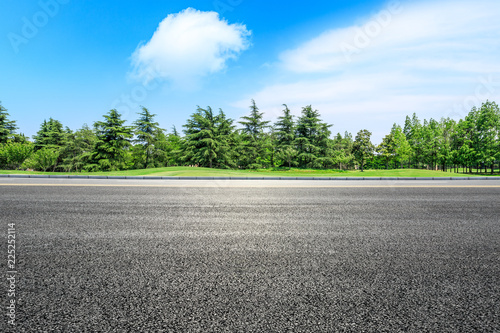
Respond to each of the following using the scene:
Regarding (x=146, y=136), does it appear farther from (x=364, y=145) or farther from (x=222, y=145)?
(x=364, y=145)

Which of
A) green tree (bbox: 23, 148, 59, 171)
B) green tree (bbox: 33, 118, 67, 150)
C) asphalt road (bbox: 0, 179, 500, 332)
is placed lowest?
asphalt road (bbox: 0, 179, 500, 332)

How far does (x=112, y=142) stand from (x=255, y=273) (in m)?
42.9

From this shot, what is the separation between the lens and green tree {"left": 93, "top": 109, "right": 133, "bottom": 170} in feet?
127

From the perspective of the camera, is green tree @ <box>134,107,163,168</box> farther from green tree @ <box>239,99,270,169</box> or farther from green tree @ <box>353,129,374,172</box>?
green tree @ <box>353,129,374,172</box>

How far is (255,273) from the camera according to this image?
2586 millimetres

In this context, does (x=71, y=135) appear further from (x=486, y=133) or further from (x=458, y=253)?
(x=486, y=133)

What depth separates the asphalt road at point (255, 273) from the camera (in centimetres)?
185

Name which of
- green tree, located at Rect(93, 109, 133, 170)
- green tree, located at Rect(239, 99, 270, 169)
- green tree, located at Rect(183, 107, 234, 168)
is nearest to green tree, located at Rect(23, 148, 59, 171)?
green tree, located at Rect(93, 109, 133, 170)

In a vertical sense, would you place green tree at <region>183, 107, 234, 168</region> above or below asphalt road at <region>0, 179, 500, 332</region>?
above

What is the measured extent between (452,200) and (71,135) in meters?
57.2

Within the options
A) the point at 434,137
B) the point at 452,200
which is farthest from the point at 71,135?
the point at 434,137

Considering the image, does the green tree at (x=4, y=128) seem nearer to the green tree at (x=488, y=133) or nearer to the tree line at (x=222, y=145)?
the tree line at (x=222, y=145)

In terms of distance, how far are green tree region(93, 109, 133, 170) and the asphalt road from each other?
3788 centimetres

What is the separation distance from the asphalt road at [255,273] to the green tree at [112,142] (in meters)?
37.9
